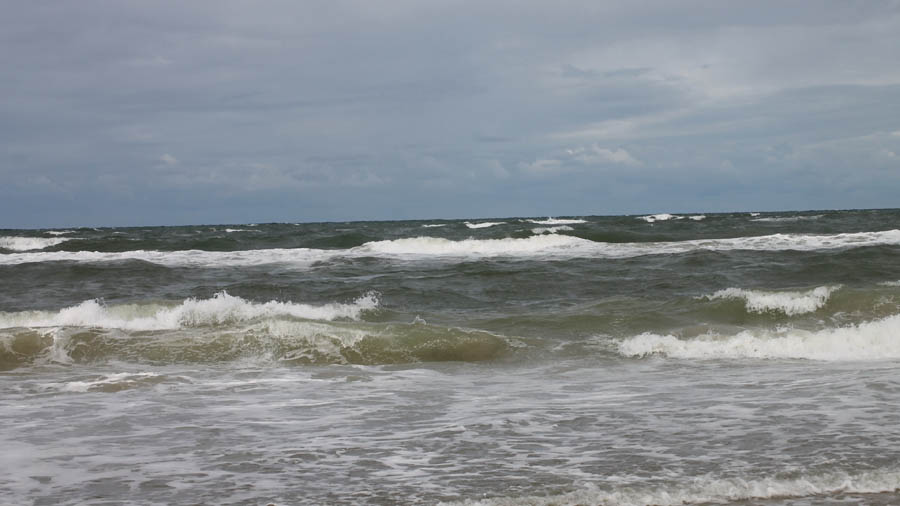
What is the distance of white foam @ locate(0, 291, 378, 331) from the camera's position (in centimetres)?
1159

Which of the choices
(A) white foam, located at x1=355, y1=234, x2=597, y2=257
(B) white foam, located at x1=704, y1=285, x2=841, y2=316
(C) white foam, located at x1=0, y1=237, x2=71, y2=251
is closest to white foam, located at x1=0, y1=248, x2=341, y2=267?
(A) white foam, located at x1=355, y1=234, x2=597, y2=257

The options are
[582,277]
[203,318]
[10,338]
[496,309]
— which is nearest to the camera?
[10,338]

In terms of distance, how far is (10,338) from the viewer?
32.7ft

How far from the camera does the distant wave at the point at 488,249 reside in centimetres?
2453

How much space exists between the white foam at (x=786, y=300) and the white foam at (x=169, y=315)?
18.3 feet

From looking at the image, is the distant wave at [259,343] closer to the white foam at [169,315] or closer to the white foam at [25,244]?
the white foam at [169,315]

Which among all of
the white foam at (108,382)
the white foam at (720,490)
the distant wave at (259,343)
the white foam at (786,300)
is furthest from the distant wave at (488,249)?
the white foam at (720,490)

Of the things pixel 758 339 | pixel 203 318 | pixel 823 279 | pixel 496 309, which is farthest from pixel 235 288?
pixel 823 279

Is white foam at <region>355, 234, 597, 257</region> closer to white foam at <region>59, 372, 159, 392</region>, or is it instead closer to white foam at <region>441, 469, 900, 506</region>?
white foam at <region>59, 372, 159, 392</region>

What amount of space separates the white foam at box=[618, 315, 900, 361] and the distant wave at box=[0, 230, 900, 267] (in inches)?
520

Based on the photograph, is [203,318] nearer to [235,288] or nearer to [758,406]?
[235,288]

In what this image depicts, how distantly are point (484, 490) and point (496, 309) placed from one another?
351 inches

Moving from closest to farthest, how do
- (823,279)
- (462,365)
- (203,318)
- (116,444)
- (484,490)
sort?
1. (484,490)
2. (116,444)
3. (462,365)
4. (203,318)
5. (823,279)

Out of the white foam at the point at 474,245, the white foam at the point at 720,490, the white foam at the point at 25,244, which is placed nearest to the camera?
the white foam at the point at 720,490
